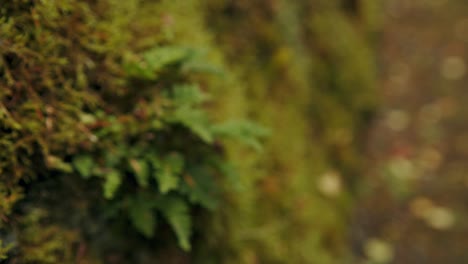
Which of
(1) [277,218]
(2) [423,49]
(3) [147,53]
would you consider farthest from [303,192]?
(2) [423,49]

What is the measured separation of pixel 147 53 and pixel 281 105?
1942 mm

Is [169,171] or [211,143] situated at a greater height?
[211,143]

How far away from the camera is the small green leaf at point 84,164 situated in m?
2.11

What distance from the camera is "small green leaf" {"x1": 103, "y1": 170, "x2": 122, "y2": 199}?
2.06 meters

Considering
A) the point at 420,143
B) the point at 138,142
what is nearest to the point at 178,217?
the point at 138,142

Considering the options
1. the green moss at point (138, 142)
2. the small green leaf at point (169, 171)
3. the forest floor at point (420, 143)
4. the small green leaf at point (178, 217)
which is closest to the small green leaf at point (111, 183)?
the green moss at point (138, 142)

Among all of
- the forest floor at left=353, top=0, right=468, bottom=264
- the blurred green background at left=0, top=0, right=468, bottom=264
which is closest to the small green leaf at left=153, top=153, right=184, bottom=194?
the blurred green background at left=0, top=0, right=468, bottom=264

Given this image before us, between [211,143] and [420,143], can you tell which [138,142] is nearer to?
[211,143]

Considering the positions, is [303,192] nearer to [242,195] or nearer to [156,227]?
[242,195]

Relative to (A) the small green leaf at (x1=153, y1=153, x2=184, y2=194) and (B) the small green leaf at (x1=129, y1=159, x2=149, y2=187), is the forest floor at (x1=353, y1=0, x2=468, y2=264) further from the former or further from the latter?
(B) the small green leaf at (x1=129, y1=159, x2=149, y2=187)

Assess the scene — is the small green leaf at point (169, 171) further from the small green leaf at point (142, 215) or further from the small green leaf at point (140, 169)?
the small green leaf at point (142, 215)

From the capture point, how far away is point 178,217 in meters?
2.28

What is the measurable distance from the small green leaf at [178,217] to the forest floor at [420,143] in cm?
307

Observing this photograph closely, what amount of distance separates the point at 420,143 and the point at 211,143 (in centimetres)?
447
